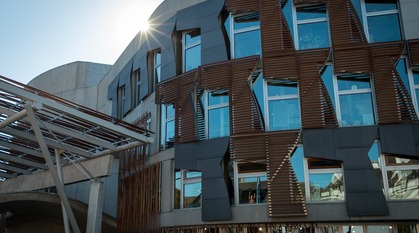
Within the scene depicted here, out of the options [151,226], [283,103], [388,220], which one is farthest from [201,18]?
[388,220]

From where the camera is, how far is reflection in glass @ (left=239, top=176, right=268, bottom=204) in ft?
47.7

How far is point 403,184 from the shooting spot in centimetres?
1334

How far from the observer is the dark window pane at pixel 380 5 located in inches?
588

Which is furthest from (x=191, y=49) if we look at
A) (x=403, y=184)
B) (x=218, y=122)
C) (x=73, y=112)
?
(x=403, y=184)

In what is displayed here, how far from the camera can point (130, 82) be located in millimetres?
22875

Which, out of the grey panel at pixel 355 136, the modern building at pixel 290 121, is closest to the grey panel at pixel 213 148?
the modern building at pixel 290 121

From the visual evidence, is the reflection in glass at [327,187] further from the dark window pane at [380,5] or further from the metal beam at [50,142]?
the metal beam at [50,142]

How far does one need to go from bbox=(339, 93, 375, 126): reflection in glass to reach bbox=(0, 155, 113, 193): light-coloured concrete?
30.4 feet

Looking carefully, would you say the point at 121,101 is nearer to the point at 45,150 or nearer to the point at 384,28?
the point at 45,150

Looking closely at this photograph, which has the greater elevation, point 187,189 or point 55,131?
point 55,131

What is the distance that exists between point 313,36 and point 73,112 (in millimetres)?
8562

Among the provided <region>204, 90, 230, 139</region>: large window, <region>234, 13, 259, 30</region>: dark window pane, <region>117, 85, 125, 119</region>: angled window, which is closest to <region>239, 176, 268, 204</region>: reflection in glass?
<region>204, 90, 230, 139</region>: large window

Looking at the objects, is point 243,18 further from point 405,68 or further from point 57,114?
point 57,114

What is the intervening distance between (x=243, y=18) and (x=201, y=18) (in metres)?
1.76
